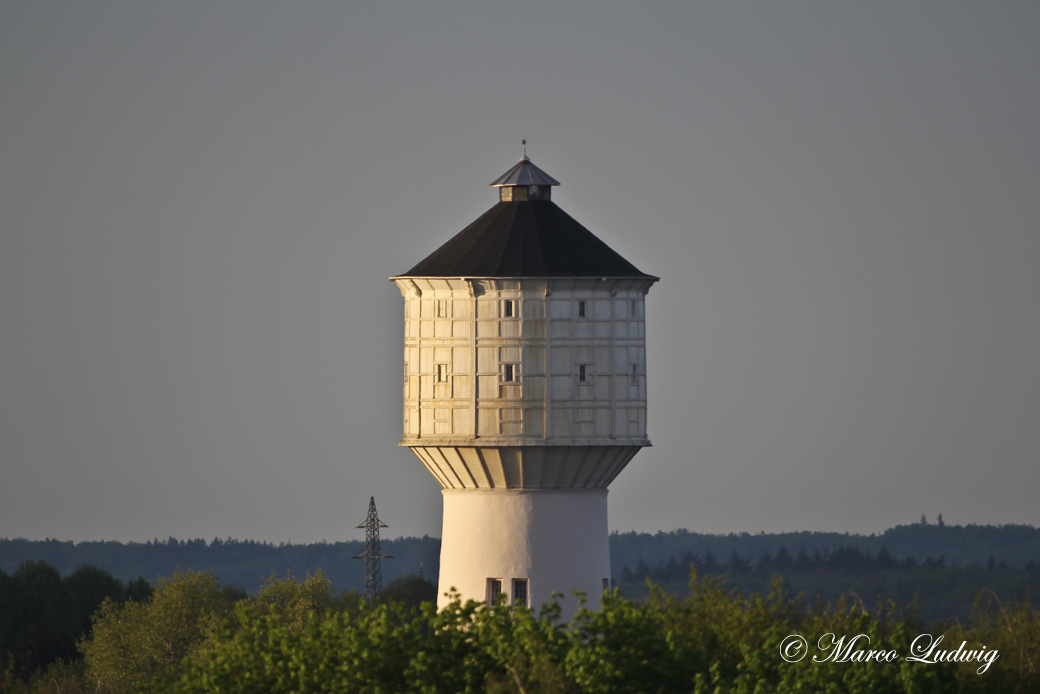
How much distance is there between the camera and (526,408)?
4656 cm

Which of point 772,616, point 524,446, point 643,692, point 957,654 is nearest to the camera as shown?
point 643,692

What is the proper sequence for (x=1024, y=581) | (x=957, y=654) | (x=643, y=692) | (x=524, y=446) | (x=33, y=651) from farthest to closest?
(x=1024, y=581)
(x=33, y=651)
(x=524, y=446)
(x=957, y=654)
(x=643, y=692)

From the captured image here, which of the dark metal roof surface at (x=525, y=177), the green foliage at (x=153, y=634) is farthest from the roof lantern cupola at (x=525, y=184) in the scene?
the green foliage at (x=153, y=634)

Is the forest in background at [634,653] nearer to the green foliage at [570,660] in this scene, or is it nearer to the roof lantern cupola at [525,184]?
the green foliage at [570,660]

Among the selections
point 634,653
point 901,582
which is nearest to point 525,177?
point 634,653

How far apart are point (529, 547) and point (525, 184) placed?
9.77 meters

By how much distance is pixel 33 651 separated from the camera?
91375 mm

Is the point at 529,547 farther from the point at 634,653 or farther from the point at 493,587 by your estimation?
the point at 634,653

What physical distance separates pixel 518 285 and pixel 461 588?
25.6ft

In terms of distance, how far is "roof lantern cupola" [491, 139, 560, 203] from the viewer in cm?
4953

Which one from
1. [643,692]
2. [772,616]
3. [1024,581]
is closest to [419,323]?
[772,616]

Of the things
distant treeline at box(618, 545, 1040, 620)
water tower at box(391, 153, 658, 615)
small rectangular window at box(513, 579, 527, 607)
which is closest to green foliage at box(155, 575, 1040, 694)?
small rectangular window at box(513, 579, 527, 607)

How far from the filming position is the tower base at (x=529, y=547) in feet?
152

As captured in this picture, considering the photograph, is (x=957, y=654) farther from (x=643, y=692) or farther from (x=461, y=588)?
(x=461, y=588)
